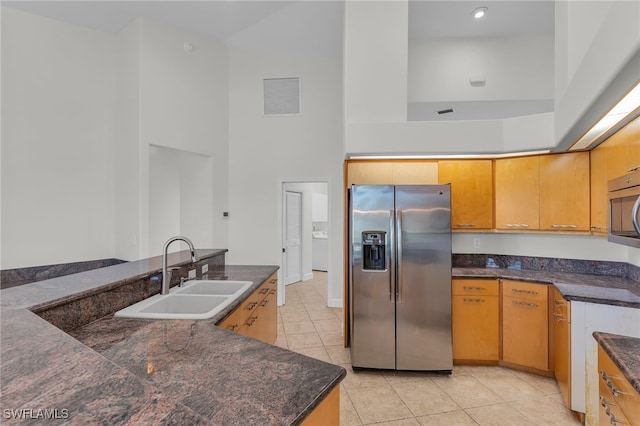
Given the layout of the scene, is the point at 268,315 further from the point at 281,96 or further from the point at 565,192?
the point at 281,96

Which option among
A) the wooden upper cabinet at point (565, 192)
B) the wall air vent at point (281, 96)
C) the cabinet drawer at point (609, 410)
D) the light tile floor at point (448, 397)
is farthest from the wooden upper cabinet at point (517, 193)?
the wall air vent at point (281, 96)

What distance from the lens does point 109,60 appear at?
3.83m

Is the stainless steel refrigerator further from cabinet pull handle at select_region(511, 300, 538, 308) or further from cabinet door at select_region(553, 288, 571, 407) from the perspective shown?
cabinet door at select_region(553, 288, 571, 407)

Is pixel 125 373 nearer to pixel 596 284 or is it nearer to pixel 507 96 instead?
pixel 596 284

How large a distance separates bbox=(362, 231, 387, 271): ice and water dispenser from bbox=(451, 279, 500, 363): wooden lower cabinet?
0.77 meters

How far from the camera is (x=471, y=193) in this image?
121 inches

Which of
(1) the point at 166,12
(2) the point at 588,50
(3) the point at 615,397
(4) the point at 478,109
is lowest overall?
(3) the point at 615,397

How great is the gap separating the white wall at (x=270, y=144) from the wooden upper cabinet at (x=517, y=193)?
2304 mm

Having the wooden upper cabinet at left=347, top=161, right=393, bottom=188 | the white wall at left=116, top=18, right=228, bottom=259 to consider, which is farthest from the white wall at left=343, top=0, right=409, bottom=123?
the white wall at left=116, top=18, right=228, bottom=259

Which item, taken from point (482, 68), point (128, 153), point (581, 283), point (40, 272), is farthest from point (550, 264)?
point (40, 272)

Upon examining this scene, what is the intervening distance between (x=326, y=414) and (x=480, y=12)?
4.04 metres

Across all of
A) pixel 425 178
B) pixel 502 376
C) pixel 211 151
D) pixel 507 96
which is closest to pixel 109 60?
pixel 211 151

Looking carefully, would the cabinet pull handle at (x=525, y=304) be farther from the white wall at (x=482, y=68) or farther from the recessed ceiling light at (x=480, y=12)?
the recessed ceiling light at (x=480, y=12)

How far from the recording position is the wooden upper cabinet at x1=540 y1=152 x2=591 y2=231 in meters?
2.71
